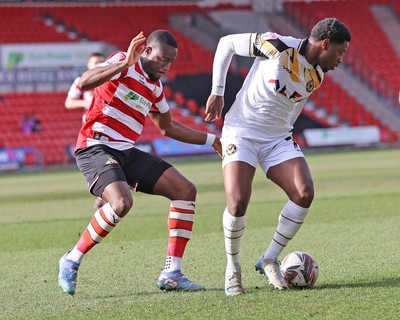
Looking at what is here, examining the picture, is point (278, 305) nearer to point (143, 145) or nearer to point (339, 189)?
point (339, 189)

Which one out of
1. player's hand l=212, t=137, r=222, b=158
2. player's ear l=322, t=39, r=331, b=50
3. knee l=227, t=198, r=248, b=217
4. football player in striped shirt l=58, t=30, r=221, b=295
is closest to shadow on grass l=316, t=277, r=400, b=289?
knee l=227, t=198, r=248, b=217

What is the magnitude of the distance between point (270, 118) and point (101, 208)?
1.60 m

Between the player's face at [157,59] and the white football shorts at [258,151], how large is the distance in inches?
31.1

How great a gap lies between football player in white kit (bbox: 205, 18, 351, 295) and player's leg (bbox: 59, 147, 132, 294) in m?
0.87

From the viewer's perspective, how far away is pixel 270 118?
7.58m

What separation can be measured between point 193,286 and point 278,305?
109 centimetres

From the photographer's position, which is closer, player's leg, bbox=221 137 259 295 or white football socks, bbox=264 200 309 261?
player's leg, bbox=221 137 259 295

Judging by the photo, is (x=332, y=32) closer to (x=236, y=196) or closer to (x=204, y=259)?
(x=236, y=196)

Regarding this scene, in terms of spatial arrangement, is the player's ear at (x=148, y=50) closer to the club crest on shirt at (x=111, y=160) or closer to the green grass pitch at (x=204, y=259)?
the club crest on shirt at (x=111, y=160)

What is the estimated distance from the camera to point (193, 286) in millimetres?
7422

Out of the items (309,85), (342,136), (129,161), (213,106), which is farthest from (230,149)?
(342,136)

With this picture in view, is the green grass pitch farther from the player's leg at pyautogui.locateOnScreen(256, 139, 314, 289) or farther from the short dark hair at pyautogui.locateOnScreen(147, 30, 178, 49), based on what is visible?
the short dark hair at pyautogui.locateOnScreen(147, 30, 178, 49)

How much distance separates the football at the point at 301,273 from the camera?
7.28 meters

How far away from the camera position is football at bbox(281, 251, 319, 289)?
7.28 m
